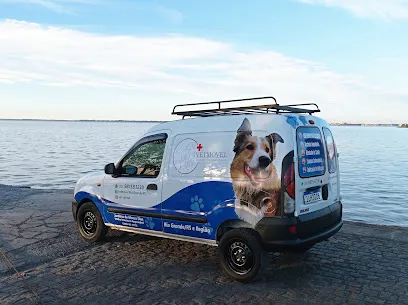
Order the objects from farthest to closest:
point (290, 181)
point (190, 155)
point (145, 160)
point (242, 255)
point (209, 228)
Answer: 1. point (145, 160)
2. point (190, 155)
3. point (209, 228)
4. point (242, 255)
5. point (290, 181)

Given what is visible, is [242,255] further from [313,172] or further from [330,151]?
[330,151]

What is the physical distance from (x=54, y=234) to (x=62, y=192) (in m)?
5.22

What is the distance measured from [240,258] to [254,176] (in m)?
1.10

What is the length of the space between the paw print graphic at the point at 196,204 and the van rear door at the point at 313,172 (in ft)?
4.24

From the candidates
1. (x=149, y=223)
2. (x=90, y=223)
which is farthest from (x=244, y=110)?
(x=90, y=223)

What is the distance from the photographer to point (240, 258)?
529 cm

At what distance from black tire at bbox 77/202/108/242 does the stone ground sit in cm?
15

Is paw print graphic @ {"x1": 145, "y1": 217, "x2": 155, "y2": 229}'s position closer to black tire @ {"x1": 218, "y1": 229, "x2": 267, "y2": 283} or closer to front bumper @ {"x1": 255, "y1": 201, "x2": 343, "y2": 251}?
black tire @ {"x1": 218, "y1": 229, "x2": 267, "y2": 283}

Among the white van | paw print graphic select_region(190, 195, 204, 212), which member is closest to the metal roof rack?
the white van

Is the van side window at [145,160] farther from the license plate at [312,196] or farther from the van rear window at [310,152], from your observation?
the license plate at [312,196]

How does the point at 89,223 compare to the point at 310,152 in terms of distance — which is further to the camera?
the point at 89,223

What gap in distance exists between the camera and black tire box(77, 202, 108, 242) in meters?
6.96

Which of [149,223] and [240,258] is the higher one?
[149,223]

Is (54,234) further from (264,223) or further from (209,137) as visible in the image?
(264,223)
